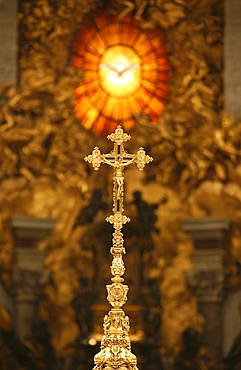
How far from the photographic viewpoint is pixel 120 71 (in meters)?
19.3

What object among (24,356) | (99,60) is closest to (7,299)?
(24,356)

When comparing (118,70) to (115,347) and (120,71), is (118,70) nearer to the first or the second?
(120,71)

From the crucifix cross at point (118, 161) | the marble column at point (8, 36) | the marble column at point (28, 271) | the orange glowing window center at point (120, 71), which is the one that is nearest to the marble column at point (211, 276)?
the marble column at point (28, 271)

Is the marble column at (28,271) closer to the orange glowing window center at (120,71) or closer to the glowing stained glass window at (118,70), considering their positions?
the glowing stained glass window at (118,70)

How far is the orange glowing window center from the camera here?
1927 cm

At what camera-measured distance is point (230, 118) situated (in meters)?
18.2

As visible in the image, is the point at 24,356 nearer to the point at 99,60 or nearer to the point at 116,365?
the point at 99,60

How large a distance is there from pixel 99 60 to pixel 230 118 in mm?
2471

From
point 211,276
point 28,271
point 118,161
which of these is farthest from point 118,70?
point 118,161

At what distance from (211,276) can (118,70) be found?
363 centimetres

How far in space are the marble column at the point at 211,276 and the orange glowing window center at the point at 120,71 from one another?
8.05 feet

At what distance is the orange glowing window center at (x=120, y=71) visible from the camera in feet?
63.2

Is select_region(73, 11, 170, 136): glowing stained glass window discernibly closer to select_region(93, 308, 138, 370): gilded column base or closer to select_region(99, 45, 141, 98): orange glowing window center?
select_region(99, 45, 141, 98): orange glowing window center

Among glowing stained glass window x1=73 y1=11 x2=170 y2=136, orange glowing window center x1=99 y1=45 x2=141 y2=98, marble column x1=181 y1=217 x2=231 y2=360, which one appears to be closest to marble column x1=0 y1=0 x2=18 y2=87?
glowing stained glass window x1=73 y1=11 x2=170 y2=136
